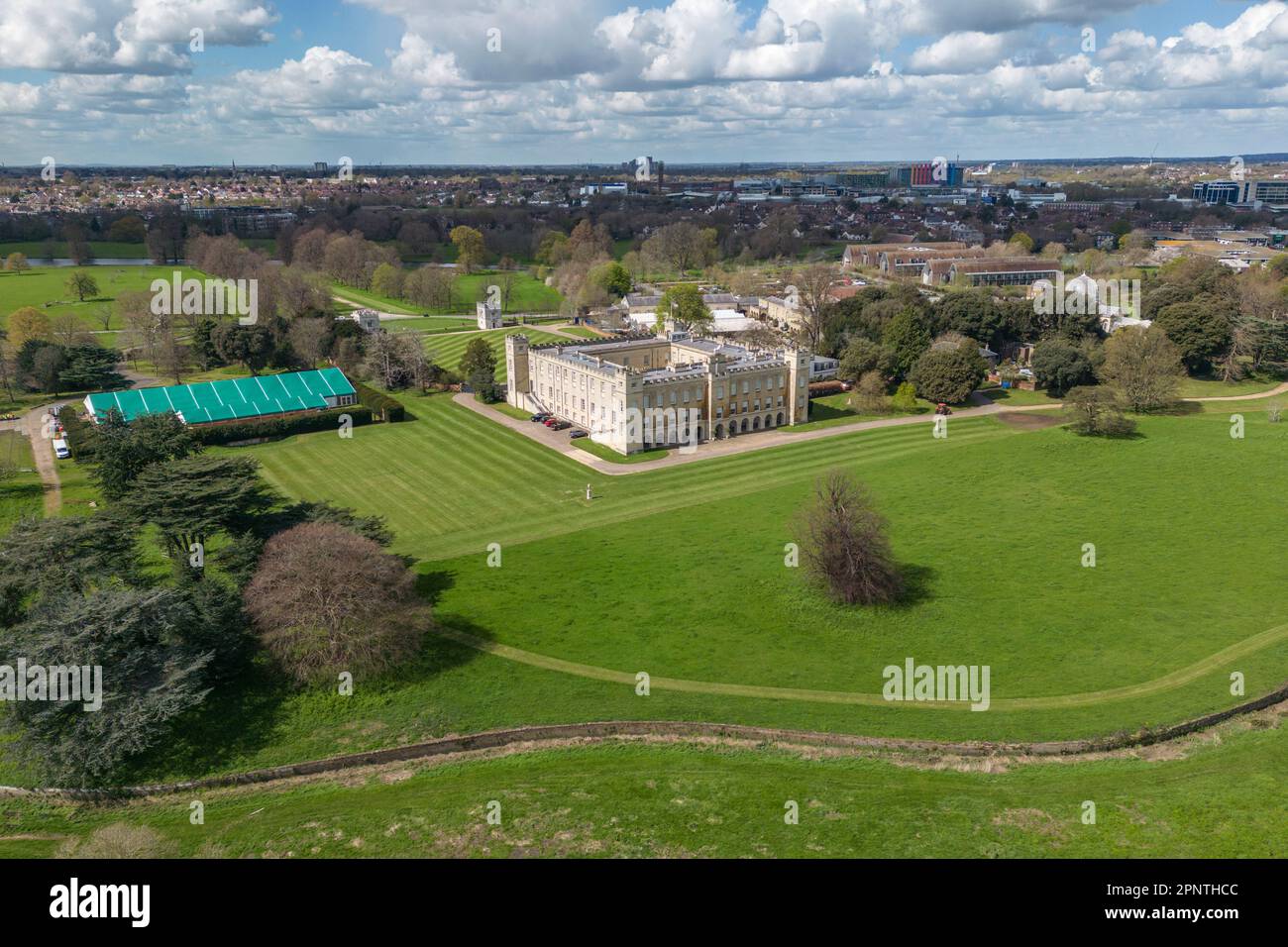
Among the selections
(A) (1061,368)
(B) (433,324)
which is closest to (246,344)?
(B) (433,324)

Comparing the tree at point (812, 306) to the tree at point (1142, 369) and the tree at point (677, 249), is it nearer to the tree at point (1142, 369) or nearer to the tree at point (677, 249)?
the tree at point (1142, 369)

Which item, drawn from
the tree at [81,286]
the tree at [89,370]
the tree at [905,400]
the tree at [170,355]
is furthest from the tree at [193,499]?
the tree at [81,286]

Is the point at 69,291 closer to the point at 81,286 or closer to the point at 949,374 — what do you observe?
the point at 81,286

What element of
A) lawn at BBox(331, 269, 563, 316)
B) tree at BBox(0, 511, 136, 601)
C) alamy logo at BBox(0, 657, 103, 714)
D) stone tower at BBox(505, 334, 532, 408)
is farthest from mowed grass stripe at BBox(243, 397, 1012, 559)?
lawn at BBox(331, 269, 563, 316)

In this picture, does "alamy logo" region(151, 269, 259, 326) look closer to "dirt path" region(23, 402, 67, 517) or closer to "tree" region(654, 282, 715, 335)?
"dirt path" region(23, 402, 67, 517)

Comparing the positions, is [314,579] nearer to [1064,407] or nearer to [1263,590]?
[1263,590]

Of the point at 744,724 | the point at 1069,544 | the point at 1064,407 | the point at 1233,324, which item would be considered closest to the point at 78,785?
the point at 744,724
